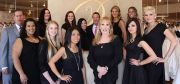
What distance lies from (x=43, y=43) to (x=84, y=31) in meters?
1.66

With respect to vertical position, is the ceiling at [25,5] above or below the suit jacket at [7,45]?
above

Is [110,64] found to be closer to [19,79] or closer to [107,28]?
[107,28]

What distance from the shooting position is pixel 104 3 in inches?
264

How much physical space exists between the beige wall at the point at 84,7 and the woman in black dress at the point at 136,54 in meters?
2.51

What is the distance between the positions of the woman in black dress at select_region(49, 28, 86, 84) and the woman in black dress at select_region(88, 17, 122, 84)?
201 millimetres

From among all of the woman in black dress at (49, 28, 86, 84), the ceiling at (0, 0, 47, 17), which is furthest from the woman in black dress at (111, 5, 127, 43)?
the ceiling at (0, 0, 47, 17)

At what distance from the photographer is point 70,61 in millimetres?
3861

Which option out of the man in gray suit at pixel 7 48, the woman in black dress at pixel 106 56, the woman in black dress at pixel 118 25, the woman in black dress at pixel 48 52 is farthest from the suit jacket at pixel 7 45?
the woman in black dress at pixel 118 25

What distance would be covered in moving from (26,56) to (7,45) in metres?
0.56

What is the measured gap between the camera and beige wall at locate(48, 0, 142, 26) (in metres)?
6.37

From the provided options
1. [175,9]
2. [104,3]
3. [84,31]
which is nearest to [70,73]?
[84,31]

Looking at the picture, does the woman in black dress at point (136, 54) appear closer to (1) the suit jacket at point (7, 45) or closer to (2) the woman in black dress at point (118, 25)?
(2) the woman in black dress at point (118, 25)

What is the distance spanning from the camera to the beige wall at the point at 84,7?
6367 millimetres

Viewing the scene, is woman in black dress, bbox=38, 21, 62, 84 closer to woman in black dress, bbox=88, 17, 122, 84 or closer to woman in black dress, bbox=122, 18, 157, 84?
woman in black dress, bbox=88, 17, 122, 84
